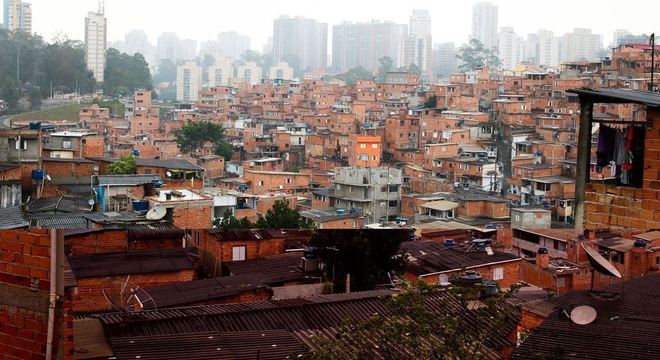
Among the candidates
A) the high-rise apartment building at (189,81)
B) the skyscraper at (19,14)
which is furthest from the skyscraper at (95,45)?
the high-rise apartment building at (189,81)

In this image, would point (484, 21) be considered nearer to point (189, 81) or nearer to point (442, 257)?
point (189, 81)

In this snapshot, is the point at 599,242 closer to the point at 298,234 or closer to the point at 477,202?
A: the point at 298,234

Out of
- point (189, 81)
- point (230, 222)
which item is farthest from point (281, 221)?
point (189, 81)

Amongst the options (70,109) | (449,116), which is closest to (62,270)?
(449,116)

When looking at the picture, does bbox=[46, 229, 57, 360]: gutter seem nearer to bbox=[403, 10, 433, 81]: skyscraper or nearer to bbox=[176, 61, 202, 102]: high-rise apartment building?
bbox=[176, 61, 202, 102]: high-rise apartment building

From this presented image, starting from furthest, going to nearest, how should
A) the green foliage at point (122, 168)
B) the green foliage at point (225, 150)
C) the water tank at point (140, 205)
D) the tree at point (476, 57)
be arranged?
1. the tree at point (476, 57)
2. the green foliage at point (225, 150)
3. the green foliage at point (122, 168)
4. the water tank at point (140, 205)

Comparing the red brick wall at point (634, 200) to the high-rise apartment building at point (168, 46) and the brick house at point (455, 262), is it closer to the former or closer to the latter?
the brick house at point (455, 262)

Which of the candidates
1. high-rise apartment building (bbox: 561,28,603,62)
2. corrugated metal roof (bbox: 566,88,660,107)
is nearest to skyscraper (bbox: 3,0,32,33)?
high-rise apartment building (bbox: 561,28,603,62)

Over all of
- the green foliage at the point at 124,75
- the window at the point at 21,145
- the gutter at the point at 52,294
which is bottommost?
the window at the point at 21,145
